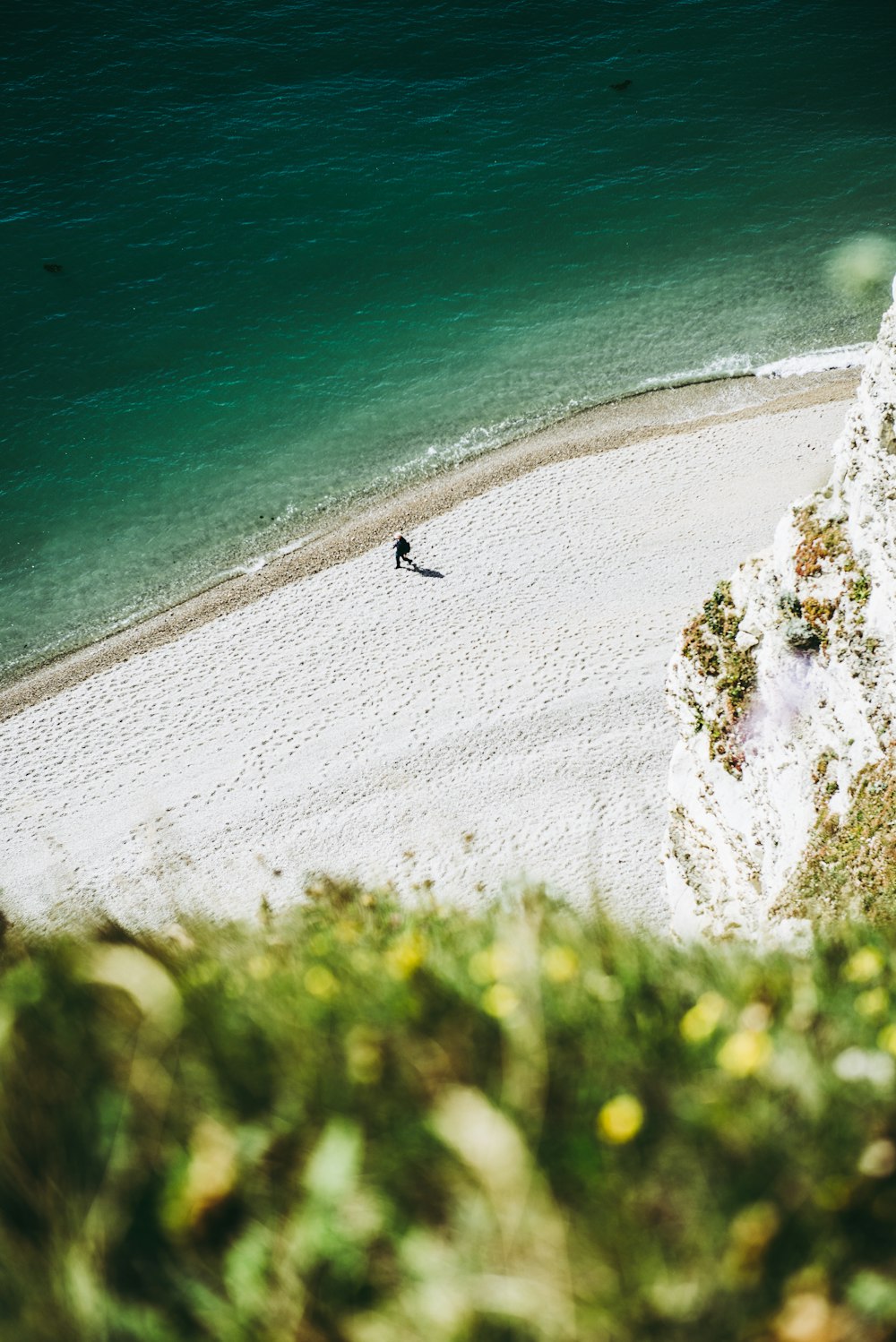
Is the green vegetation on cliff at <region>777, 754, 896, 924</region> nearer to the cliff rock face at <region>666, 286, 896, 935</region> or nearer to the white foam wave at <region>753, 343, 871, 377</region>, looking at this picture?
the cliff rock face at <region>666, 286, 896, 935</region>

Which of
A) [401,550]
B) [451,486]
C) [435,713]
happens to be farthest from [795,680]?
[451,486]

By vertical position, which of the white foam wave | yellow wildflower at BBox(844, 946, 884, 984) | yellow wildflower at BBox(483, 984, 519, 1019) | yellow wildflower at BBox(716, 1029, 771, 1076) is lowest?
the white foam wave

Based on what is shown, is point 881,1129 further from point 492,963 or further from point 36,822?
point 36,822

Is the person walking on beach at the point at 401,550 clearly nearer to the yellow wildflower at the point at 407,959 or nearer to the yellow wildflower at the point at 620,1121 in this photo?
the yellow wildflower at the point at 407,959

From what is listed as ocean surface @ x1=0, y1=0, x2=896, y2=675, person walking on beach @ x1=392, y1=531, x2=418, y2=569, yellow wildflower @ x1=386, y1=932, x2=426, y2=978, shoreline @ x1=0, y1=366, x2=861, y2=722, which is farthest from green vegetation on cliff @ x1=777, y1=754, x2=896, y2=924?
ocean surface @ x1=0, y1=0, x2=896, y2=675

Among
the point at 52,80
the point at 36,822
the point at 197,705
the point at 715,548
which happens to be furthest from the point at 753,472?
the point at 52,80

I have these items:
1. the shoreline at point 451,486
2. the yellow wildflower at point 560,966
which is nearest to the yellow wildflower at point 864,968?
the yellow wildflower at point 560,966
